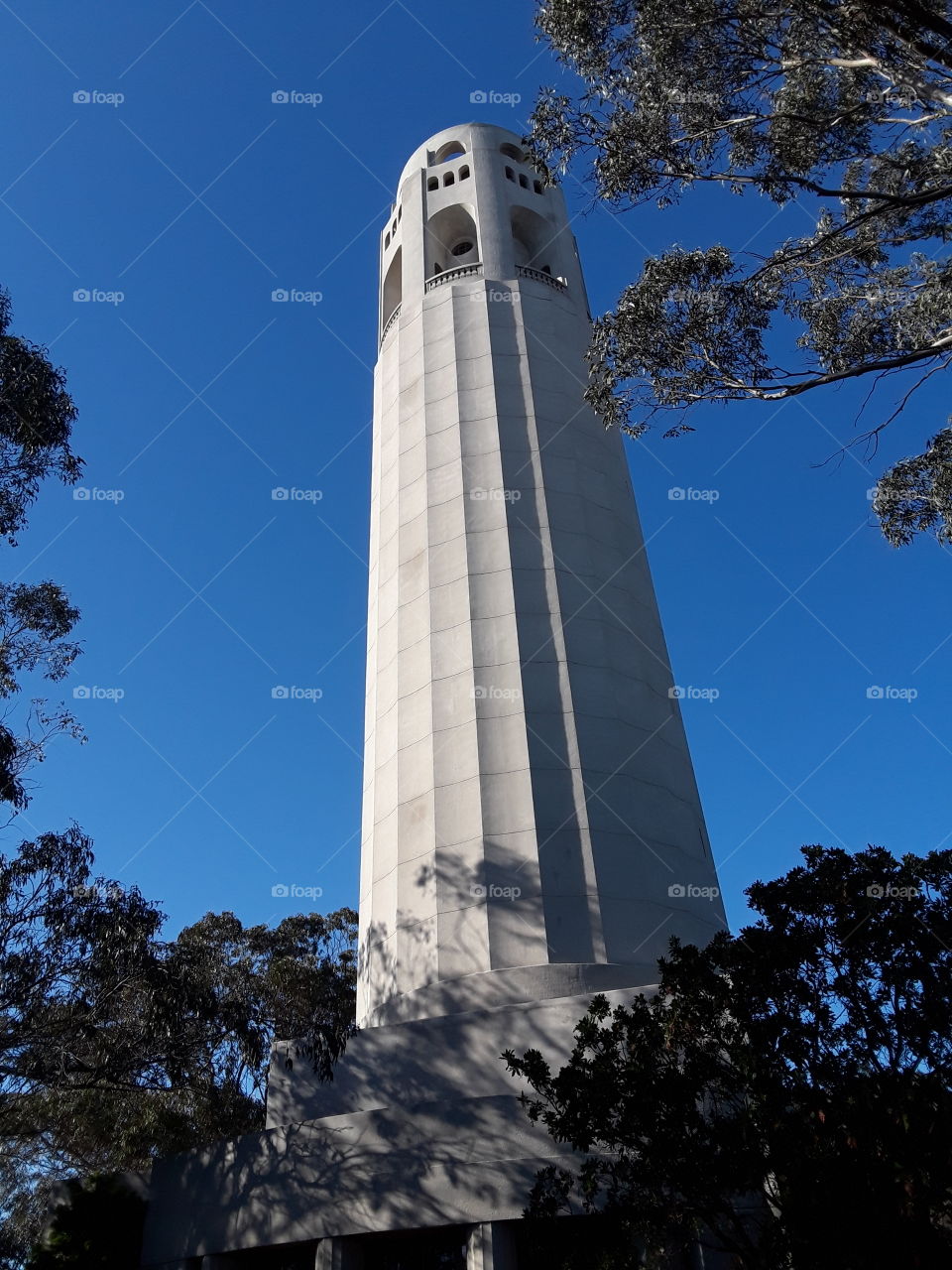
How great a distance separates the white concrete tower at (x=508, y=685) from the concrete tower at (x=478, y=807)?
0.16 ft

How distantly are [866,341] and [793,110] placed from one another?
3.55 meters

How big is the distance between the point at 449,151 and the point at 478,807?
21735 mm

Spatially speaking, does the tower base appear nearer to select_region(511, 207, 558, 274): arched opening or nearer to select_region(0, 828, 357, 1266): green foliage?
select_region(0, 828, 357, 1266): green foliage

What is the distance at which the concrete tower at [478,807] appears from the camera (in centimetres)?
1192

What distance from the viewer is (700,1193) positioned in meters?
8.16

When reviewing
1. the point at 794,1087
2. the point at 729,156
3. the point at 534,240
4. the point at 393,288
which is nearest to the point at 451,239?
the point at 393,288

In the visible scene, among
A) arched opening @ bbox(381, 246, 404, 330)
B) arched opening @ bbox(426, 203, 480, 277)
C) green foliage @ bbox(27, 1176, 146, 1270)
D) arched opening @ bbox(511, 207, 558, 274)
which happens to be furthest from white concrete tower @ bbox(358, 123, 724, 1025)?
green foliage @ bbox(27, 1176, 146, 1270)

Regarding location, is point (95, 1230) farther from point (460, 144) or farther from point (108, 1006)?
point (460, 144)

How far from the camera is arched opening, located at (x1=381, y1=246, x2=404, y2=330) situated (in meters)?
27.0

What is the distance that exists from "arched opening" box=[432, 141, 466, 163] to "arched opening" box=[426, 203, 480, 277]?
2440 millimetres

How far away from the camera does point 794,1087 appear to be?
8461mm

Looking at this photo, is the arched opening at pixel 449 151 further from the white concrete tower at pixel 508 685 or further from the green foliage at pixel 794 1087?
the green foliage at pixel 794 1087

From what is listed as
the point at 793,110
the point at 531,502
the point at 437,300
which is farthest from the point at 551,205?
the point at 793,110

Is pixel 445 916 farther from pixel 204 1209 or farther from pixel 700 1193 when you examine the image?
pixel 700 1193
